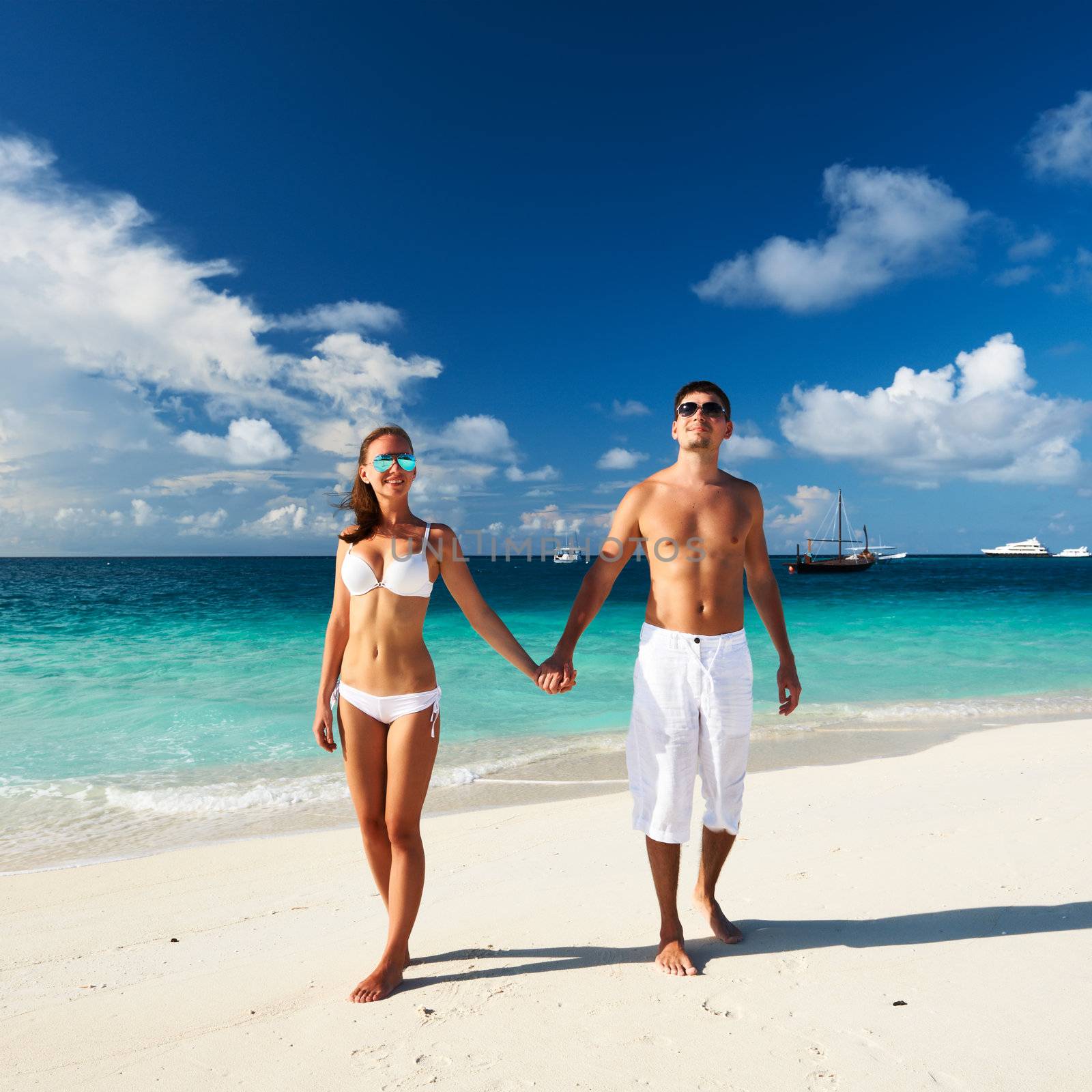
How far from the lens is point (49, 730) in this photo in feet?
32.4

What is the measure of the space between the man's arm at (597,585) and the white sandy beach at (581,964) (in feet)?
4.23

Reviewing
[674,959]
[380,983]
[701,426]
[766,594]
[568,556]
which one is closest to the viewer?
[380,983]

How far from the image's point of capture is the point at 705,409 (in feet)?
10.9

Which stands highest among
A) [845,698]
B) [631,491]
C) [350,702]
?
[631,491]

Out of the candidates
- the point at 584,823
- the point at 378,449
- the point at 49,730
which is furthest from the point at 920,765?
the point at 49,730

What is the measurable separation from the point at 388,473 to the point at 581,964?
2.37m

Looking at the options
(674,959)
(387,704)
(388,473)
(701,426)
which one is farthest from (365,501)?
(674,959)

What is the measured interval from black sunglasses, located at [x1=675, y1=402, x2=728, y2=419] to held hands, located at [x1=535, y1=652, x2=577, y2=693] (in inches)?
52.0

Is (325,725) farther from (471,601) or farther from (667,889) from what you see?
(667,889)

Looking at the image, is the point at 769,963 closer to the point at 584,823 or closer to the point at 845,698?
the point at 584,823

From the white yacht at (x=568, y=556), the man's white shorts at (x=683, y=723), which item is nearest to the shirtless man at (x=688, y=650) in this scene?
the man's white shorts at (x=683, y=723)

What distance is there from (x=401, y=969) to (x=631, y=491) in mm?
2355

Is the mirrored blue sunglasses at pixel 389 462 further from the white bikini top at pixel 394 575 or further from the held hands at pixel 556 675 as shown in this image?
the held hands at pixel 556 675

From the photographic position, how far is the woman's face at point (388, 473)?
309cm
